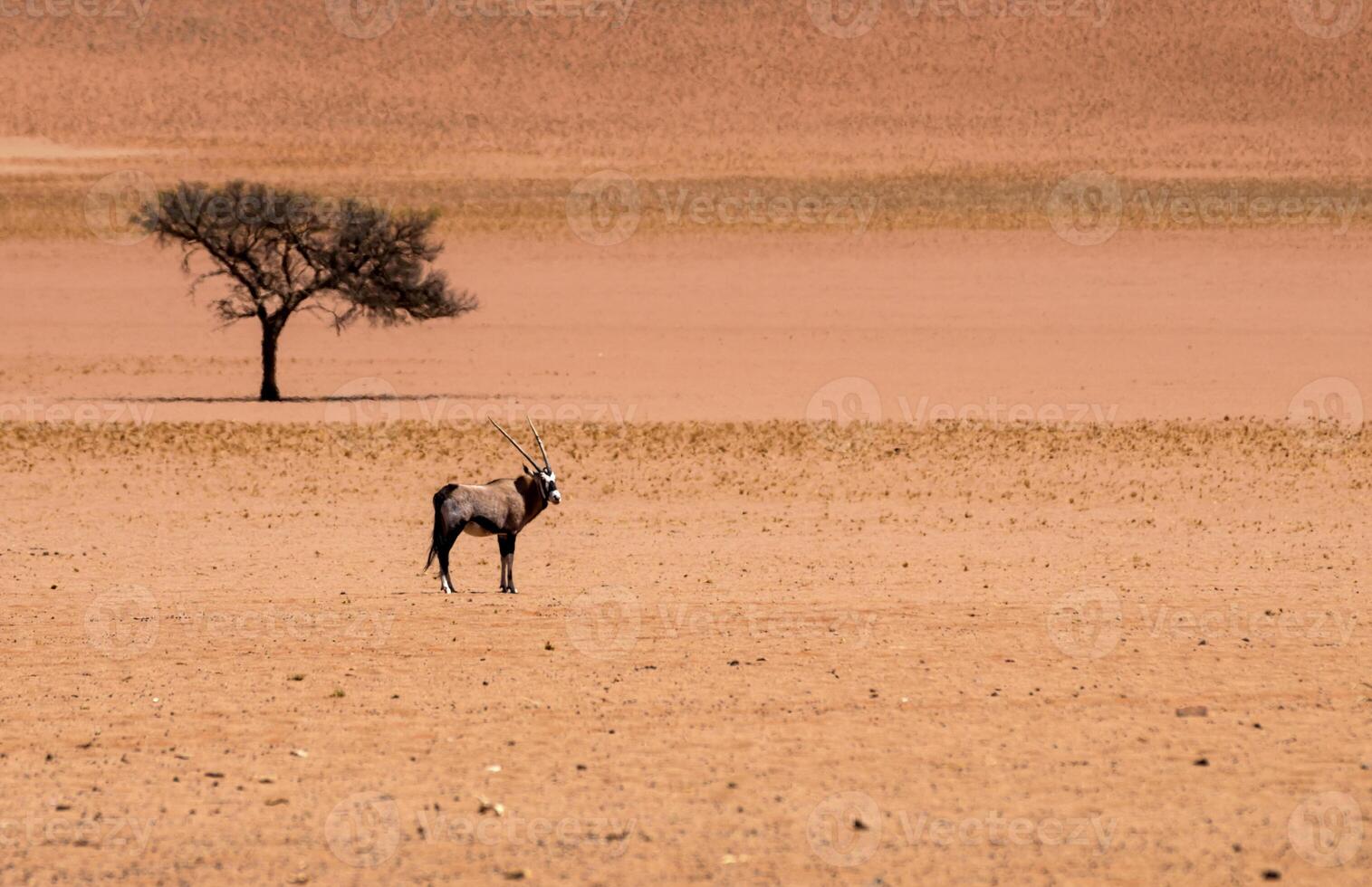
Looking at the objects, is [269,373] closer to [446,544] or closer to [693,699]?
[446,544]

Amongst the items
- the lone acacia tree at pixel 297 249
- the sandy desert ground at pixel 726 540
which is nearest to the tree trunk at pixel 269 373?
the lone acacia tree at pixel 297 249

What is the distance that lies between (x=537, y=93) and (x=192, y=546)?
246ft

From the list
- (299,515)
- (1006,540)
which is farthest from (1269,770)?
(299,515)

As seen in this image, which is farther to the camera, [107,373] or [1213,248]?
[1213,248]

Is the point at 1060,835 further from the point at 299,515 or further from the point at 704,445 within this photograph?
the point at 704,445

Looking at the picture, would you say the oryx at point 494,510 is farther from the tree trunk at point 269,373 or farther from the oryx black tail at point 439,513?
the tree trunk at point 269,373

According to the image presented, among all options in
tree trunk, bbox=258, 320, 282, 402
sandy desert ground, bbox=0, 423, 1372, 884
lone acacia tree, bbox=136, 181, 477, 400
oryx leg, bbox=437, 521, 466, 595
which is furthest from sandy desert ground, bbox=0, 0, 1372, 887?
lone acacia tree, bbox=136, 181, 477, 400

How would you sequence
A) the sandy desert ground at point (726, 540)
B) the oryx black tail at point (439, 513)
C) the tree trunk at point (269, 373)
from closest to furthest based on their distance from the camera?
the sandy desert ground at point (726, 540), the oryx black tail at point (439, 513), the tree trunk at point (269, 373)

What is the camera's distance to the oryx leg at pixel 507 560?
48.1 feet

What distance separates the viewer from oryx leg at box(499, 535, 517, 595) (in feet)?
48.1

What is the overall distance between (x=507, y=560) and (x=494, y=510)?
450 millimetres

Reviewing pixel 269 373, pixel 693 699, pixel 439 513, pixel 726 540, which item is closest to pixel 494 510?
pixel 439 513

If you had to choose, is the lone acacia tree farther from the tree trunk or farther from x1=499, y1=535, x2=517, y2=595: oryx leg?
x1=499, y1=535, x2=517, y2=595: oryx leg

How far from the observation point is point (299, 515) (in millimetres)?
21312
